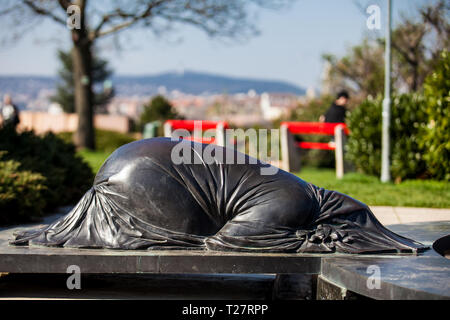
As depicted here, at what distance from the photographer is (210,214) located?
4516 mm

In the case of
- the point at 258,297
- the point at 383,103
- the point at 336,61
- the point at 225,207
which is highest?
the point at 336,61

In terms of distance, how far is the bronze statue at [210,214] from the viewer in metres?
4.42

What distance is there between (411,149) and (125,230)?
315 inches

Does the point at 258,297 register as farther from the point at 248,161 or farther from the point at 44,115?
the point at 44,115

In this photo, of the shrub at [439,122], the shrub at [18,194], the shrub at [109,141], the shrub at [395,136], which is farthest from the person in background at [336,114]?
the shrub at [109,141]

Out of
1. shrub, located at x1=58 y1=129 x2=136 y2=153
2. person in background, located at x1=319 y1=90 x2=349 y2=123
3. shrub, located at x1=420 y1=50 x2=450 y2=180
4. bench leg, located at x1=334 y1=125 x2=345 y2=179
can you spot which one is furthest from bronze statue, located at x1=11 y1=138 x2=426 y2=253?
shrub, located at x1=58 y1=129 x2=136 y2=153

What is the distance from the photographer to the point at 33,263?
4273mm

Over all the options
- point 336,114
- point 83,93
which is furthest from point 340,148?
point 83,93

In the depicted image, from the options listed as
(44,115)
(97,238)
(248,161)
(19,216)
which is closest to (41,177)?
(19,216)

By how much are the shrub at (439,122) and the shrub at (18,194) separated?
6728mm

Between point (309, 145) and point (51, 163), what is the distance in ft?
24.3

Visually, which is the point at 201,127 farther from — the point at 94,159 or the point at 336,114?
the point at 94,159

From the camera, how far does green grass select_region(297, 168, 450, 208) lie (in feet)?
28.4

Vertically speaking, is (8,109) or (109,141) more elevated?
(8,109)
